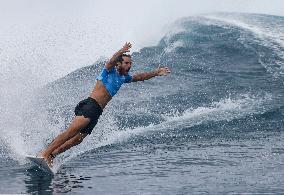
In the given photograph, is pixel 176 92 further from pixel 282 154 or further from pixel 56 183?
pixel 56 183

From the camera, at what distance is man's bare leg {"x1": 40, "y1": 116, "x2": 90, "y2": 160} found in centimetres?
966

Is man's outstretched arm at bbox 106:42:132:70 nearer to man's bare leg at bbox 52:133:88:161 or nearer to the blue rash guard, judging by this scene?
the blue rash guard

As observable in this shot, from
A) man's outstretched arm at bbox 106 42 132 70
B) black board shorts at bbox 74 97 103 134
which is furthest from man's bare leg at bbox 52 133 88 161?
man's outstretched arm at bbox 106 42 132 70

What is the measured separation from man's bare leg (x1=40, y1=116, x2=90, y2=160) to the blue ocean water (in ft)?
1.21

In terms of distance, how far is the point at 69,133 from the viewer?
979 cm

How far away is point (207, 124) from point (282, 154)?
3.36 m

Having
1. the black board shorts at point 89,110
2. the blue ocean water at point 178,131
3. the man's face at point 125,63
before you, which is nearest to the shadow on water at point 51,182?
the blue ocean water at point 178,131

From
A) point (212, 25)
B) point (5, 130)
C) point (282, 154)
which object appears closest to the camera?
point (282, 154)

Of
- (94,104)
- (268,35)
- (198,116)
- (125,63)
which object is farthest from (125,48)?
(268,35)

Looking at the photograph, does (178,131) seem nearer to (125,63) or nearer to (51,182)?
(125,63)

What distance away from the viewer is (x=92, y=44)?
131ft

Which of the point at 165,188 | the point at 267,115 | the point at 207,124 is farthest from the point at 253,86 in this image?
the point at 165,188

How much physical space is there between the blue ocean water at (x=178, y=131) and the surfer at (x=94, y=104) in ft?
1.22

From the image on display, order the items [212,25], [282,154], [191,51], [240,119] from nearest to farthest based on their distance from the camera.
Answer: [282,154], [240,119], [191,51], [212,25]
